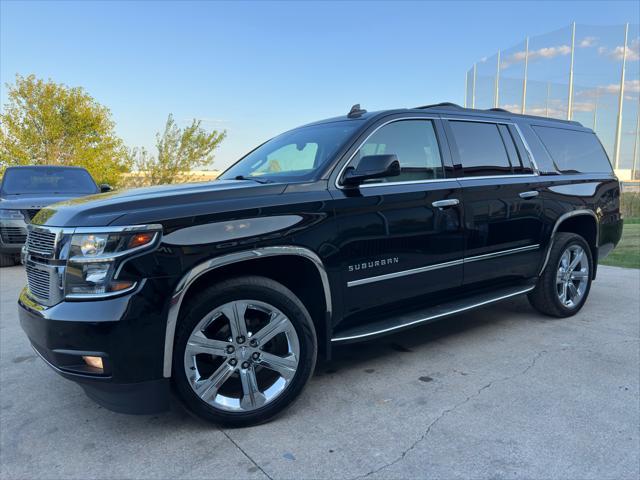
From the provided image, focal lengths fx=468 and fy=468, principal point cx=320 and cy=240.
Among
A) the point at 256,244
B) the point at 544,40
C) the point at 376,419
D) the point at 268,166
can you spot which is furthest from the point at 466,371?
the point at 544,40

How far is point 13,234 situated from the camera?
778 cm

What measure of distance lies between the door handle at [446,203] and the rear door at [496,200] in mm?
111

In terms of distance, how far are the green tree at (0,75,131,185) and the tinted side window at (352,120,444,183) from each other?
18173 millimetres

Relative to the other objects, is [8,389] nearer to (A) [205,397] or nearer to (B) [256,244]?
(A) [205,397]

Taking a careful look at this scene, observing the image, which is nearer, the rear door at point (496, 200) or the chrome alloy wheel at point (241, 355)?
the chrome alloy wheel at point (241, 355)

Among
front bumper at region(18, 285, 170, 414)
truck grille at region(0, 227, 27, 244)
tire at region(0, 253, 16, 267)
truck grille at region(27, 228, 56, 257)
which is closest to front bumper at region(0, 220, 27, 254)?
truck grille at region(0, 227, 27, 244)

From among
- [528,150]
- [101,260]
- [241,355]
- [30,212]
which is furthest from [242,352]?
[30,212]

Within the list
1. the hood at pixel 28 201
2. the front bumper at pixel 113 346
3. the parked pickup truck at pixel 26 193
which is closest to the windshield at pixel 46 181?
the parked pickup truck at pixel 26 193

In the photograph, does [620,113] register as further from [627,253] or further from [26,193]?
[26,193]

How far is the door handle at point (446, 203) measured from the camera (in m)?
3.44

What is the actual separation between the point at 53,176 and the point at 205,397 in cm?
810

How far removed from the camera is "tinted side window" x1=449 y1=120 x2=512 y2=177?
379 cm

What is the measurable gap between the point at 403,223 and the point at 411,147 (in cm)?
67

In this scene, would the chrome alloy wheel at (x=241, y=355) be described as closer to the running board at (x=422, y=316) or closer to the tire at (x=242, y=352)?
the tire at (x=242, y=352)
